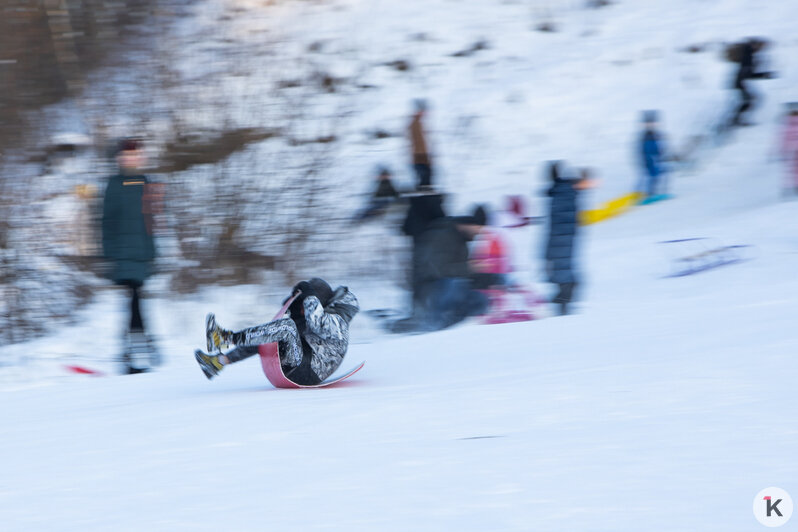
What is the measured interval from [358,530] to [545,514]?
21.5 inches

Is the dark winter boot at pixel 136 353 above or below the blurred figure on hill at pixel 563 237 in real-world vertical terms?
below

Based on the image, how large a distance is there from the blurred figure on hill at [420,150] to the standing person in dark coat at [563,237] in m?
1.70

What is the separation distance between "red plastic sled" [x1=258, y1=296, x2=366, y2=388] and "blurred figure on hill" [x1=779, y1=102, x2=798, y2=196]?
725 centimetres

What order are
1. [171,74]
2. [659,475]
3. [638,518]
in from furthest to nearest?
1. [171,74]
2. [659,475]
3. [638,518]

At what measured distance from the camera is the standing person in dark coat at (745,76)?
1334 cm

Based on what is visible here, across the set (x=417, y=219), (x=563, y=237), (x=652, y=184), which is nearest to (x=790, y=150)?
(x=652, y=184)

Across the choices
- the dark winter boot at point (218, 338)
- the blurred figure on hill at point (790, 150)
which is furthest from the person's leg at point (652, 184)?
the dark winter boot at point (218, 338)

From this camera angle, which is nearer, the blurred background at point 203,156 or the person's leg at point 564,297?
the person's leg at point 564,297

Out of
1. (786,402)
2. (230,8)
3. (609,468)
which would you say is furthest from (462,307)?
(230,8)

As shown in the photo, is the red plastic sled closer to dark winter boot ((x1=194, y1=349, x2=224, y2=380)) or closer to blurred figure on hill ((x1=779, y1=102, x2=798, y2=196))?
dark winter boot ((x1=194, y1=349, x2=224, y2=380))

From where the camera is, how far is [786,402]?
12.4 ft

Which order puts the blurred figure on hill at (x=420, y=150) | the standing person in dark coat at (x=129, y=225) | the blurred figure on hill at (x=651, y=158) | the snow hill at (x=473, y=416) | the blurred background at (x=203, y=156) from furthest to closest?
the blurred figure on hill at (x=651, y=158)
the blurred figure on hill at (x=420, y=150)
the blurred background at (x=203, y=156)
the standing person in dark coat at (x=129, y=225)
the snow hill at (x=473, y=416)

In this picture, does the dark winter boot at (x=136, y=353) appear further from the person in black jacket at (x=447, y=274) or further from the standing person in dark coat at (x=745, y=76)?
the standing person in dark coat at (x=745, y=76)

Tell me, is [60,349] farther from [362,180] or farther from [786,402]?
[786,402]
